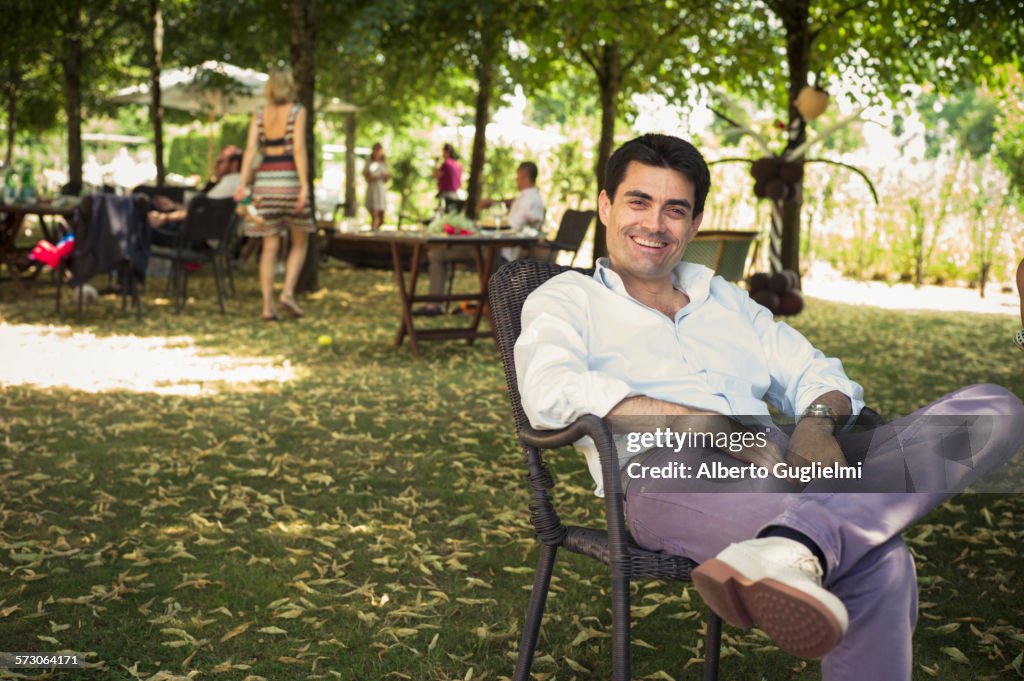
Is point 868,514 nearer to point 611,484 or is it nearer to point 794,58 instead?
point 611,484

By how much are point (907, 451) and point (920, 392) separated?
5.13m

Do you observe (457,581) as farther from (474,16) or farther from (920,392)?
(474,16)

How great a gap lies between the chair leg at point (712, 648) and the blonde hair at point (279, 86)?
728 cm

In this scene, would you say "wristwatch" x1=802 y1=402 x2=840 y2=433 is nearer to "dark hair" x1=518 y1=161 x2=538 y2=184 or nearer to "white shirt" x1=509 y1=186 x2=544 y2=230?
"white shirt" x1=509 y1=186 x2=544 y2=230

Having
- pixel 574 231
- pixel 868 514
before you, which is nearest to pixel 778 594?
pixel 868 514

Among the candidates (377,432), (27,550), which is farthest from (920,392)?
(27,550)

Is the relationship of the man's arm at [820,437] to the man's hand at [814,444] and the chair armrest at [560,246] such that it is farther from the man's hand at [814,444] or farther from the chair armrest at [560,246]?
the chair armrest at [560,246]

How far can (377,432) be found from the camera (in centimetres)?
548

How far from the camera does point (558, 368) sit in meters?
2.36

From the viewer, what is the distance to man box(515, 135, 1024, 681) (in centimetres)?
185

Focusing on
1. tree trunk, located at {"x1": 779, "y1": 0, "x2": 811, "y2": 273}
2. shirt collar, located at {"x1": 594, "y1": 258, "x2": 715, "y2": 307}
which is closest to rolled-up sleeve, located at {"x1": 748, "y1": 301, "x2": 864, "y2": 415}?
shirt collar, located at {"x1": 594, "y1": 258, "x2": 715, "y2": 307}

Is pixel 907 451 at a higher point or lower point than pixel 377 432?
higher

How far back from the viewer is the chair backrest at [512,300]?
252cm

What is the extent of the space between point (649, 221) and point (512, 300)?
14.5 inches
